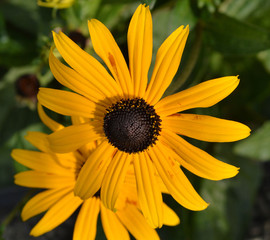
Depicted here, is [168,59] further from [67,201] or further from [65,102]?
[67,201]

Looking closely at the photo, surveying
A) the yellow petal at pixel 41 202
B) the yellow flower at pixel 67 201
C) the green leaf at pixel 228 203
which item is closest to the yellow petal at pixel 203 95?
the yellow flower at pixel 67 201

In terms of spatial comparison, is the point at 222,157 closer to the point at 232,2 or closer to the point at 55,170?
the point at 232,2

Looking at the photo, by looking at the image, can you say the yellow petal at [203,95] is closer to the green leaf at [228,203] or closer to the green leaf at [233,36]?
the green leaf at [233,36]

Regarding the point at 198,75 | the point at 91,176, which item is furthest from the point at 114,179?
the point at 198,75

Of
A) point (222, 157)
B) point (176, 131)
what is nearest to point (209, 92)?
point (176, 131)

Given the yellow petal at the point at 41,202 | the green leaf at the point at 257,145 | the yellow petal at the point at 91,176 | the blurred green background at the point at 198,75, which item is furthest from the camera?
the green leaf at the point at 257,145

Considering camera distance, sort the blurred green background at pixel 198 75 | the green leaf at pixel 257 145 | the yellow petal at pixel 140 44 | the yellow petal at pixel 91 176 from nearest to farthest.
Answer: the yellow petal at pixel 140 44
the yellow petal at pixel 91 176
the blurred green background at pixel 198 75
the green leaf at pixel 257 145
